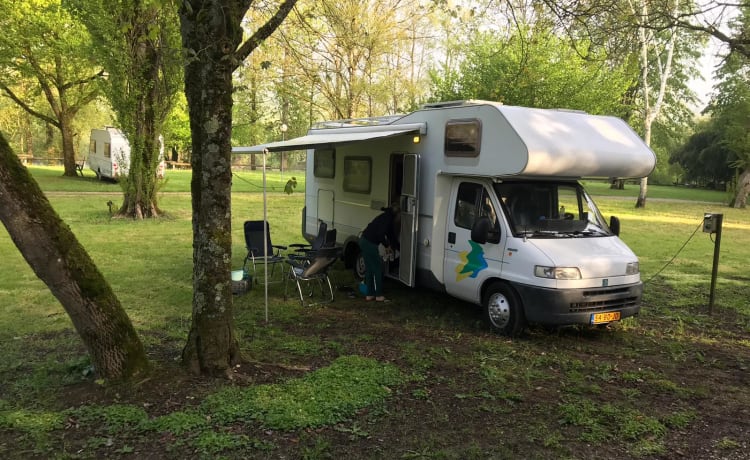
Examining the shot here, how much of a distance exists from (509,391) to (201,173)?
10.8 feet

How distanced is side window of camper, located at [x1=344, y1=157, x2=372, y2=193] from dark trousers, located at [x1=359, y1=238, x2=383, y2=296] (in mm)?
1294

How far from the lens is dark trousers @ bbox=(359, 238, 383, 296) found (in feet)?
25.0

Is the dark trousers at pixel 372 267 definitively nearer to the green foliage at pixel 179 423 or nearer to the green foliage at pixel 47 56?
the green foliage at pixel 179 423

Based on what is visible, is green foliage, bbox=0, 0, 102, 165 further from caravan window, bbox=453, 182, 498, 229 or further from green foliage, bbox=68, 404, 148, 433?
green foliage, bbox=68, 404, 148, 433

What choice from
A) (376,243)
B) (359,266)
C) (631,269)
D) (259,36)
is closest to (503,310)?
(631,269)

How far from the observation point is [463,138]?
6.72 metres

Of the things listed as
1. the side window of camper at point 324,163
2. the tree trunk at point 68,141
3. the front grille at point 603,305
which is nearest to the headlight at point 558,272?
the front grille at point 603,305

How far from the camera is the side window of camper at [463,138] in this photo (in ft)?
21.3

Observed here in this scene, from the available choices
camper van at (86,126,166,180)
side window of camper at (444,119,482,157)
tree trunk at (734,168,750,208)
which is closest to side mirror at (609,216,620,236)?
side window of camper at (444,119,482,157)

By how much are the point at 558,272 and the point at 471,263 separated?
1182mm

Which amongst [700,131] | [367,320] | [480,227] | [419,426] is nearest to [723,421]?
[419,426]

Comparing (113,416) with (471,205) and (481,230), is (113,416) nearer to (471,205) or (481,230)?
(481,230)

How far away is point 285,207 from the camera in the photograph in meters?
21.1

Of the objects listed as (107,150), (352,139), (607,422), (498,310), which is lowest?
(607,422)
